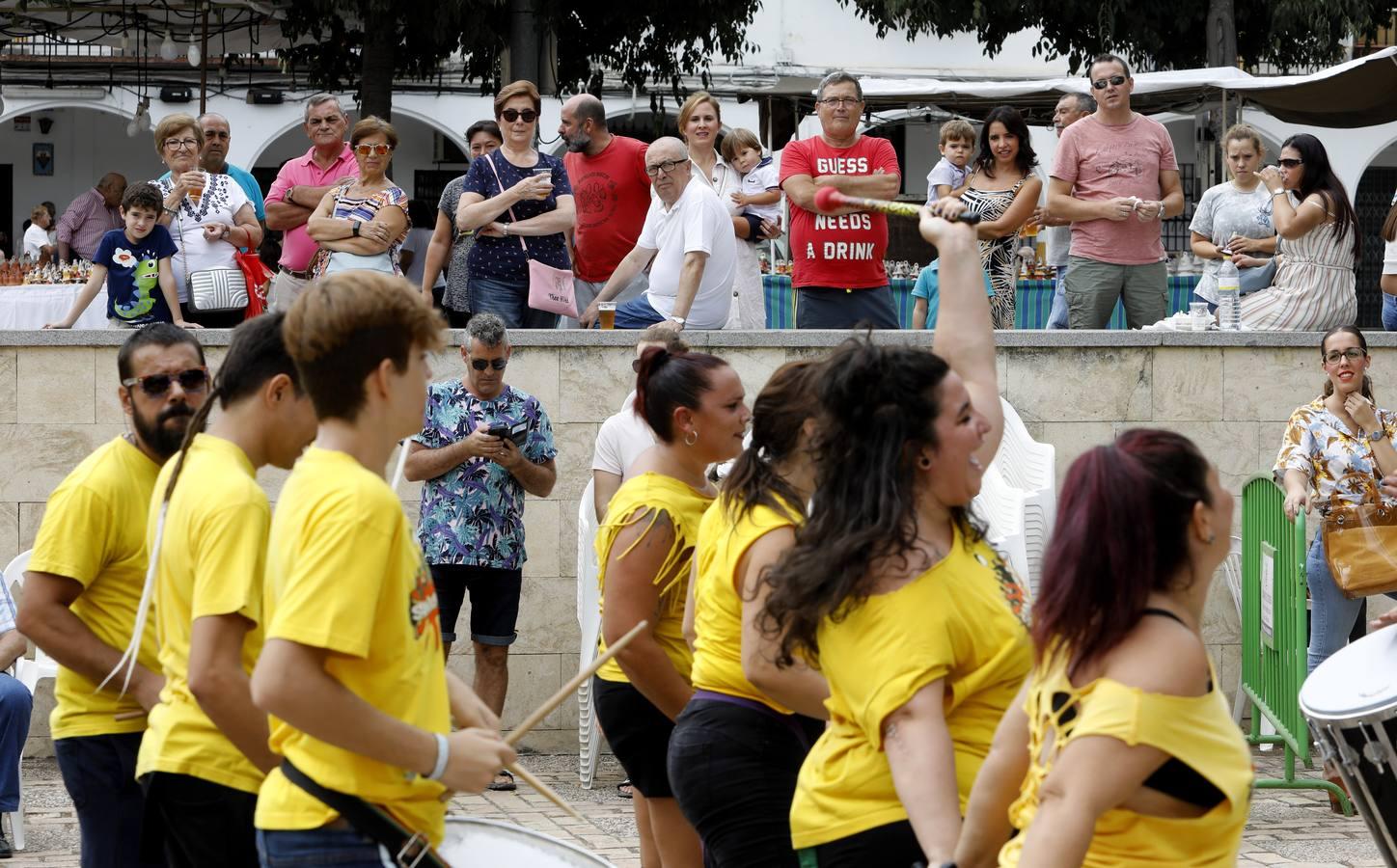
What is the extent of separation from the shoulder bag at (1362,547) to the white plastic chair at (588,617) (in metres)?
3.22

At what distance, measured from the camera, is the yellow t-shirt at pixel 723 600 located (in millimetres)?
3494

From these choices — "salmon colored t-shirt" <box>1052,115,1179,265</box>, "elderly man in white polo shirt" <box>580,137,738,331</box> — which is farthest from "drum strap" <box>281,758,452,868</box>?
"salmon colored t-shirt" <box>1052,115,1179,265</box>

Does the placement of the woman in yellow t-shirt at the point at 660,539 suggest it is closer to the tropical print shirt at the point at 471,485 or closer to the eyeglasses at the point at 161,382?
the eyeglasses at the point at 161,382

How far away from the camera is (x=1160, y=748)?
8.01 feet

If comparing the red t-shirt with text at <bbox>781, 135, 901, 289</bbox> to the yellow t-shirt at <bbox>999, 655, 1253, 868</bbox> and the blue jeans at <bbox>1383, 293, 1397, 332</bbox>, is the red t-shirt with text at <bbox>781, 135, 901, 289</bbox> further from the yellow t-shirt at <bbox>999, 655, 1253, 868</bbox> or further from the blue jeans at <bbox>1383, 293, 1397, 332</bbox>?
the yellow t-shirt at <bbox>999, 655, 1253, 868</bbox>

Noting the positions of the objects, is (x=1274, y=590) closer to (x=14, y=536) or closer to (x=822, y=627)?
(x=822, y=627)

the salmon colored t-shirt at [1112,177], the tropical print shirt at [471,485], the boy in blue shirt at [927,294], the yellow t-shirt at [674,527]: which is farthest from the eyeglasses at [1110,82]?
the yellow t-shirt at [674,527]

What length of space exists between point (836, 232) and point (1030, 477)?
180cm

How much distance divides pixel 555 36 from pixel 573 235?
754 cm

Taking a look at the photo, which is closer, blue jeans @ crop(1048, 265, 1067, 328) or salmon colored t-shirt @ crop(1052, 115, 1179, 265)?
salmon colored t-shirt @ crop(1052, 115, 1179, 265)

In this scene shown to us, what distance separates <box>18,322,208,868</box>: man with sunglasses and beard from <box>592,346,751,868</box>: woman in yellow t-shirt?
3.47 feet

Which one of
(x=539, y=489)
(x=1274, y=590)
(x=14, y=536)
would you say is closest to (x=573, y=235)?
(x=539, y=489)

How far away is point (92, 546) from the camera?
3.86 metres

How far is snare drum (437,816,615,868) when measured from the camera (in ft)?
9.81
